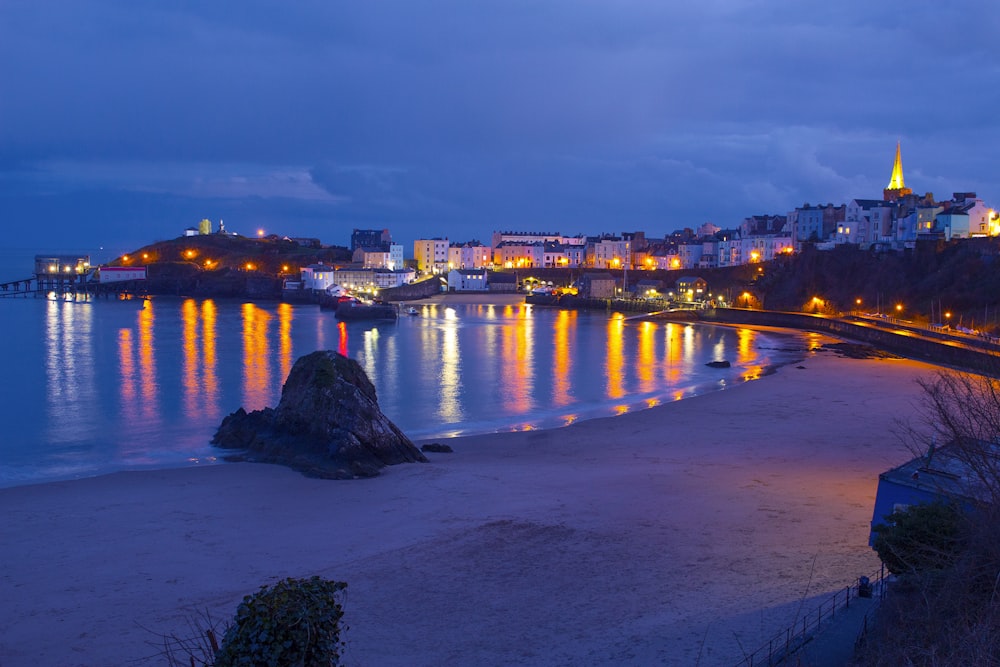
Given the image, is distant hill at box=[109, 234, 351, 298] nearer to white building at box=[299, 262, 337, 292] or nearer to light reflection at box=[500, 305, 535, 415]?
white building at box=[299, 262, 337, 292]

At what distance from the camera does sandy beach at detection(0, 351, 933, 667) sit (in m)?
5.86

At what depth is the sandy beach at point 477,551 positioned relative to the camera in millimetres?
5855

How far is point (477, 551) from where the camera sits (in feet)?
25.6

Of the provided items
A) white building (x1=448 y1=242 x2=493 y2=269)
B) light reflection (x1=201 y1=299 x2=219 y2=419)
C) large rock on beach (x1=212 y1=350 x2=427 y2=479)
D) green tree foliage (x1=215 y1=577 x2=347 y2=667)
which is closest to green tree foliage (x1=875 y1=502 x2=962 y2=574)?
green tree foliage (x1=215 y1=577 x2=347 y2=667)

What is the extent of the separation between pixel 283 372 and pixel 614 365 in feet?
41.0

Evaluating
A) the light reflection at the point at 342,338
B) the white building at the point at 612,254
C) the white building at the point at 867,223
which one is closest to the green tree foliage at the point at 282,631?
the light reflection at the point at 342,338

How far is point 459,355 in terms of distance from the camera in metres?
31.7

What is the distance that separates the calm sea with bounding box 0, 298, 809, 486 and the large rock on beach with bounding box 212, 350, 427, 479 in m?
1.57

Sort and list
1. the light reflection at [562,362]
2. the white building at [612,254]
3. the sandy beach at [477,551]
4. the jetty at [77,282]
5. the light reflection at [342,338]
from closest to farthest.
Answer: the sandy beach at [477,551], the light reflection at [562,362], the light reflection at [342,338], the jetty at [77,282], the white building at [612,254]

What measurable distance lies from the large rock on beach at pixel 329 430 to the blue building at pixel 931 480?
726cm

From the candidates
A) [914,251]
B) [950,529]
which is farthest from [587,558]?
[914,251]

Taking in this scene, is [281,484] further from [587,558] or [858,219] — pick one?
[858,219]

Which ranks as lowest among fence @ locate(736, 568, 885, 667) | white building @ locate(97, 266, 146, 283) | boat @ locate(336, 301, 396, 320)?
fence @ locate(736, 568, 885, 667)

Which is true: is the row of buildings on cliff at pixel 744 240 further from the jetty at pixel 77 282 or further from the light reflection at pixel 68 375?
the light reflection at pixel 68 375
